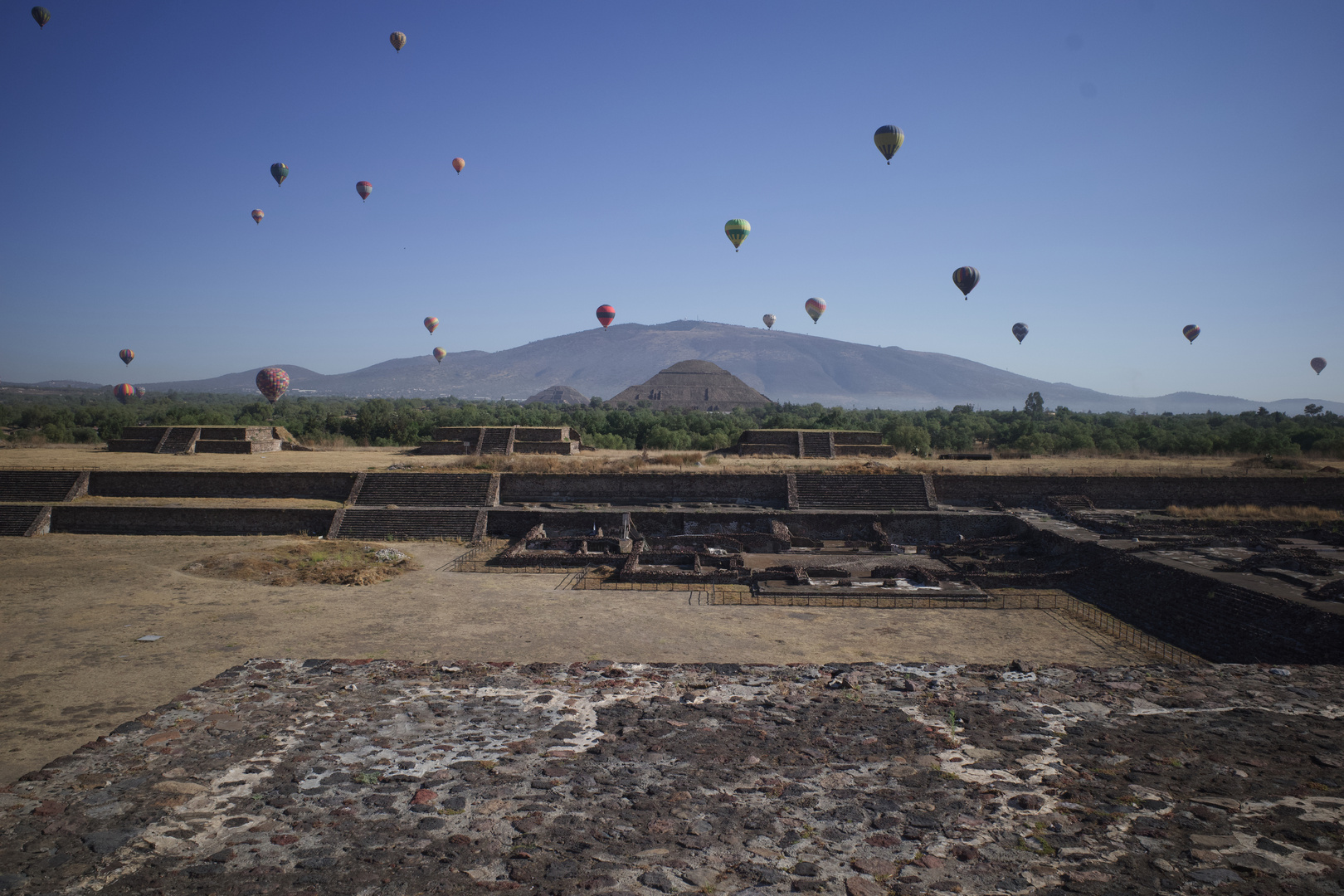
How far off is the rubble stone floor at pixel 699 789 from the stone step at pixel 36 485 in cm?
2121

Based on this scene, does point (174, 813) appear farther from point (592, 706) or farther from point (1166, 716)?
point (1166, 716)

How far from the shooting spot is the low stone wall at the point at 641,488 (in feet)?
84.4

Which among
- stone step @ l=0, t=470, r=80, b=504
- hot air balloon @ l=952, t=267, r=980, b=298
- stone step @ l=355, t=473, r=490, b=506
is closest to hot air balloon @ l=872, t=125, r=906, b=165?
hot air balloon @ l=952, t=267, r=980, b=298

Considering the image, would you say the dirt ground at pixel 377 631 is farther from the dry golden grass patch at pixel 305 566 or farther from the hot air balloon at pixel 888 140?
the hot air balloon at pixel 888 140

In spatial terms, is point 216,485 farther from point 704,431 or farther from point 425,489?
point 704,431

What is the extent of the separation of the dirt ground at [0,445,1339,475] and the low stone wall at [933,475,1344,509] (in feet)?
2.17

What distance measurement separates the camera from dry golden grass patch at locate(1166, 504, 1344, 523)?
22.6 metres

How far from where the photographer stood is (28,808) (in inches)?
269

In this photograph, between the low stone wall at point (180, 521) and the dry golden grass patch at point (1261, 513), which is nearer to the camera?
the dry golden grass patch at point (1261, 513)

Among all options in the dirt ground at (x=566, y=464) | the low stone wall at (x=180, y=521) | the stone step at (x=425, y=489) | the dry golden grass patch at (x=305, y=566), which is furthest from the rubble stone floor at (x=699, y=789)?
the dirt ground at (x=566, y=464)

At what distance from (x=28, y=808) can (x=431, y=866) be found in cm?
432

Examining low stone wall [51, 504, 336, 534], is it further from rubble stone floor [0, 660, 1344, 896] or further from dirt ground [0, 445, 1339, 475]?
rubble stone floor [0, 660, 1344, 896]

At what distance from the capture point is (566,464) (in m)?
29.8

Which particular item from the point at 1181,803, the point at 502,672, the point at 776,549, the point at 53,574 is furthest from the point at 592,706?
the point at 53,574
